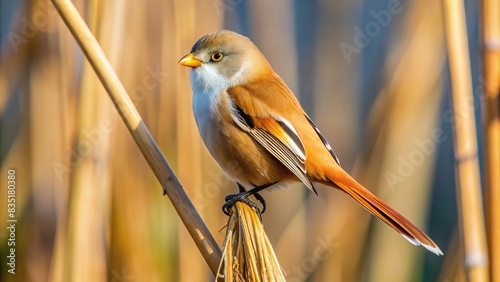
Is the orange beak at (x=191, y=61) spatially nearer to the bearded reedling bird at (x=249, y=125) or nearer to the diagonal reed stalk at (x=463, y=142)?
the bearded reedling bird at (x=249, y=125)

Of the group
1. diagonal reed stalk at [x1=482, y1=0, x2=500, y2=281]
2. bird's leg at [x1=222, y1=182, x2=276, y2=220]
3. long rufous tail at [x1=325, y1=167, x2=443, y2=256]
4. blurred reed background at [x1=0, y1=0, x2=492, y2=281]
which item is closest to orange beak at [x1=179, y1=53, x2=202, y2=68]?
blurred reed background at [x1=0, y1=0, x2=492, y2=281]

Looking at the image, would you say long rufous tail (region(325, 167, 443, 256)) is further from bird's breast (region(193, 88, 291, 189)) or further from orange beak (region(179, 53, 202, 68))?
orange beak (region(179, 53, 202, 68))

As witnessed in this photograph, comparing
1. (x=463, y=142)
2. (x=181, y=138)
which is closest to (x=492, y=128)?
(x=463, y=142)

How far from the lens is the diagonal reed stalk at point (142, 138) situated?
5.55ft

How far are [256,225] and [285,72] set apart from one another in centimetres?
181

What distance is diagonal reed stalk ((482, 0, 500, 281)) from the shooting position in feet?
6.28

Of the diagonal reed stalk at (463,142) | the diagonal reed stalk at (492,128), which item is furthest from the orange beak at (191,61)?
the diagonal reed stalk at (492,128)

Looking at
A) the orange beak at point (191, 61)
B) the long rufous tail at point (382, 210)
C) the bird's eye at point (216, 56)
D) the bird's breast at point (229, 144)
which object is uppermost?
the bird's eye at point (216, 56)

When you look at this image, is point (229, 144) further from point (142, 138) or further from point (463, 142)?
point (463, 142)

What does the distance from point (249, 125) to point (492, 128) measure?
87 centimetres

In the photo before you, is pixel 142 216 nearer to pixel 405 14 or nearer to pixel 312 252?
pixel 312 252

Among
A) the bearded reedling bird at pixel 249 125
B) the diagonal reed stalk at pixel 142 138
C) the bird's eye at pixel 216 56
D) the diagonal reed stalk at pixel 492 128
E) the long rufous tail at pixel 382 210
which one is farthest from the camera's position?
the bird's eye at pixel 216 56

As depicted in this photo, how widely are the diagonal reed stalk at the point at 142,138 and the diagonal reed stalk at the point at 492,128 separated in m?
0.87

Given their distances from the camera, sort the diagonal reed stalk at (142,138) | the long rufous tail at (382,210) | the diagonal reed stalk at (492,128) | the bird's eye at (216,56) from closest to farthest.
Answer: the diagonal reed stalk at (142,138), the diagonal reed stalk at (492,128), the long rufous tail at (382,210), the bird's eye at (216,56)
